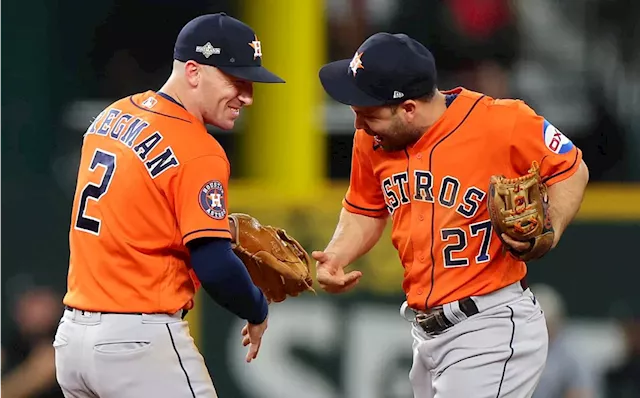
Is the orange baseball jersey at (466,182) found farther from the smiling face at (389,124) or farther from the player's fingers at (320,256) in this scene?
the player's fingers at (320,256)

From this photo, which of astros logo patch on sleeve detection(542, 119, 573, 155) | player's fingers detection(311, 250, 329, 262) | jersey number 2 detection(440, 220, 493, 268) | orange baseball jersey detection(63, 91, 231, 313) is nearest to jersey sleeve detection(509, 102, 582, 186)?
astros logo patch on sleeve detection(542, 119, 573, 155)

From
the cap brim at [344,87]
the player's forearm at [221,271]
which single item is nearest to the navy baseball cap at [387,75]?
the cap brim at [344,87]

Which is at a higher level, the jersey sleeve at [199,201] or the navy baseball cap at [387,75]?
the navy baseball cap at [387,75]

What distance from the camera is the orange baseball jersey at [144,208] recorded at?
4266 mm

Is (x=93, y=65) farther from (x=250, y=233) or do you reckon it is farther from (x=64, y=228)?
(x=250, y=233)

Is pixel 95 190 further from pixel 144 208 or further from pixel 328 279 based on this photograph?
pixel 328 279

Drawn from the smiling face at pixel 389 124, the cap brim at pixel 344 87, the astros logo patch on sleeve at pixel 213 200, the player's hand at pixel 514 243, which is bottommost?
the player's hand at pixel 514 243

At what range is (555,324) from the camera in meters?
7.36

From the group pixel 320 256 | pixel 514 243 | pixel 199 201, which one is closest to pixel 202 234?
pixel 199 201

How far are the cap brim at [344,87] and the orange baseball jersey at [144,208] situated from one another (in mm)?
555

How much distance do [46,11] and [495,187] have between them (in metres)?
4.61

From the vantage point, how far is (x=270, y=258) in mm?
4785

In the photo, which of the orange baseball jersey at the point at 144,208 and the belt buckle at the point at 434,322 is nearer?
the orange baseball jersey at the point at 144,208

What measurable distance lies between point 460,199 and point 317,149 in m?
3.38
